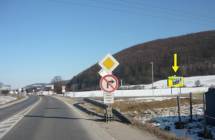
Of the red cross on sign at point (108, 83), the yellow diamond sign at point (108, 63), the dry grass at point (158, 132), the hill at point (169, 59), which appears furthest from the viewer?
the hill at point (169, 59)

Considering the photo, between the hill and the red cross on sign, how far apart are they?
12173 cm

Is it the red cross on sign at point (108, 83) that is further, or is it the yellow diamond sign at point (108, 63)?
the yellow diamond sign at point (108, 63)

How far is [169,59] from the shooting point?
15588 cm

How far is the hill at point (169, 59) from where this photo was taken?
484 ft

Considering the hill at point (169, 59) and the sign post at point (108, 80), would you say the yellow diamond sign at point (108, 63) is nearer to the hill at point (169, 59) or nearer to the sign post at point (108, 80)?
the sign post at point (108, 80)

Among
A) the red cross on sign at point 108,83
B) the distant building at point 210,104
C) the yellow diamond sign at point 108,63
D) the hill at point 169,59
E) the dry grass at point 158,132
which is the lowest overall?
the dry grass at point 158,132

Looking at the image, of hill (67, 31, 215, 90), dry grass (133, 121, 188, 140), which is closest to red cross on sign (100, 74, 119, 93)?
dry grass (133, 121, 188, 140)

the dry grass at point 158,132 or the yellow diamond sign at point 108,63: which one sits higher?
the yellow diamond sign at point 108,63

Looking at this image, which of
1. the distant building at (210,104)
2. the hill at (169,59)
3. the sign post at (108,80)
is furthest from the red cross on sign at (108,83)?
the hill at (169,59)

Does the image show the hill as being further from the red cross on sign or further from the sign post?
the red cross on sign

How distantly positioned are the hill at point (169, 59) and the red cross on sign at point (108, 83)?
399 feet

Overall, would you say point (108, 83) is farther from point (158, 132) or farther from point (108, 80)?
point (158, 132)

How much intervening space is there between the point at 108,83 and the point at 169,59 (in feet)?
451

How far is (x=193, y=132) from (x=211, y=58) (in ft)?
437
